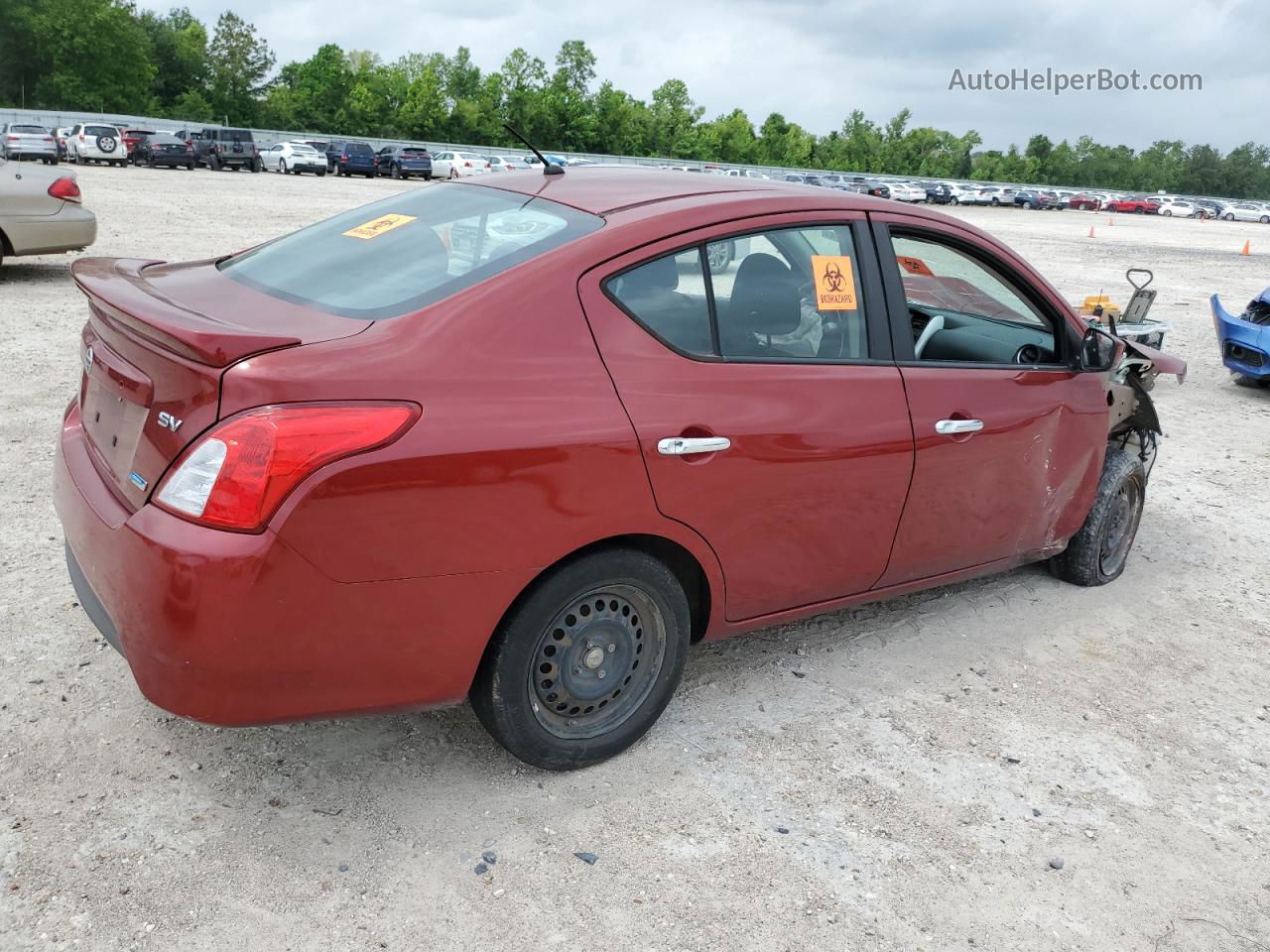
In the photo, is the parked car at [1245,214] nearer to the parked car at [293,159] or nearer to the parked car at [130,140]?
the parked car at [293,159]

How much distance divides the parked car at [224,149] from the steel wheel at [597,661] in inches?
1763

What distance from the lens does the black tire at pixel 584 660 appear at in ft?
9.58

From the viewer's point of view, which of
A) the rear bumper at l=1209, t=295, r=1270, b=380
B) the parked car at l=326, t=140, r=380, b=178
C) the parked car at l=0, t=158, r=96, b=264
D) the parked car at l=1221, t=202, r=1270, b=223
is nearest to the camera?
the rear bumper at l=1209, t=295, r=1270, b=380

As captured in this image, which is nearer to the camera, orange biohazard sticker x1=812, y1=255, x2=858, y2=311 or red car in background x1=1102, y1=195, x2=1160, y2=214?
orange biohazard sticker x1=812, y1=255, x2=858, y2=311

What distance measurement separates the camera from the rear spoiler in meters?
2.52

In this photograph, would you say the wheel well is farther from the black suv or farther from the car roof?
the black suv

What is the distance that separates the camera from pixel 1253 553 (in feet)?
18.4

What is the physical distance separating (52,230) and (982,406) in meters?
9.90

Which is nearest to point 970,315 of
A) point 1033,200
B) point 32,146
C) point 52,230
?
point 52,230

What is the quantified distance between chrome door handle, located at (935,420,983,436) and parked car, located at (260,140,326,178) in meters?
46.6

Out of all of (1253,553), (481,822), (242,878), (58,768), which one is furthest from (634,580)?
(1253,553)

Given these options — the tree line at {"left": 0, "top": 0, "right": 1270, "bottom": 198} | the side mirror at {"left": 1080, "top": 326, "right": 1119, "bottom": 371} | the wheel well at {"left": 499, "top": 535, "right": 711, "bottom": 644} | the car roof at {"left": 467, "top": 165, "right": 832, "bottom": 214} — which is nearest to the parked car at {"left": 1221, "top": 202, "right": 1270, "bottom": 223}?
the tree line at {"left": 0, "top": 0, "right": 1270, "bottom": 198}

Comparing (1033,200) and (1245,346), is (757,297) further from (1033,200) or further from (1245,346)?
(1033,200)

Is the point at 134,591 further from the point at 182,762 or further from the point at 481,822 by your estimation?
the point at 481,822
